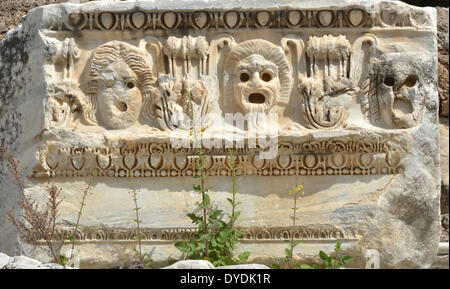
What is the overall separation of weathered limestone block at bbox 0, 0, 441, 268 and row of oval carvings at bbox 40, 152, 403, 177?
1 cm

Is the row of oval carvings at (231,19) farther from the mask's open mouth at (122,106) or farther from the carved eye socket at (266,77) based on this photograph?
the mask's open mouth at (122,106)

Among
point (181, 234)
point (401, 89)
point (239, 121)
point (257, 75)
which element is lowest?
point (181, 234)

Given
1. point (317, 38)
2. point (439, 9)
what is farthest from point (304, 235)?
point (439, 9)

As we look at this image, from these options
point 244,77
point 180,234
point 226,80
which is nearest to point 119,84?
point 226,80

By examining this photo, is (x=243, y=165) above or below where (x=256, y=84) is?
below

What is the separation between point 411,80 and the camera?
20.9ft

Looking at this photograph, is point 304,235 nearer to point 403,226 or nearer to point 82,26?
point 403,226

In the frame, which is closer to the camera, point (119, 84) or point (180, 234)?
point (180, 234)

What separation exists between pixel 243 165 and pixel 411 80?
1.46 meters

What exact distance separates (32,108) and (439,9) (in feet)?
14.8

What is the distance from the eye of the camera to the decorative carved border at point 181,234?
20.4 ft

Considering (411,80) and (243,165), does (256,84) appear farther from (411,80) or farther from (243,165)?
(411,80)

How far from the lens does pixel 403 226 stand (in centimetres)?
622

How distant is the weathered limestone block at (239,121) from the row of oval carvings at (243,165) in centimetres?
1
